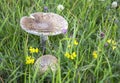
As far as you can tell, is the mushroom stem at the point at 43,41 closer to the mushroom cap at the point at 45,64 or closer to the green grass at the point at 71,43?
the green grass at the point at 71,43

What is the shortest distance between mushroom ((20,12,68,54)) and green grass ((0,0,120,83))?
0.30 ft

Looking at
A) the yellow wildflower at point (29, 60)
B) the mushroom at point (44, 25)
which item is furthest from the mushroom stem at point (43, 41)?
the yellow wildflower at point (29, 60)

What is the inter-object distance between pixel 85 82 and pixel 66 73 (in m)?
0.17

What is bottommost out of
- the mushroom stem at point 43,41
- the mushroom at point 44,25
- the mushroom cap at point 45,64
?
the mushroom cap at point 45,64

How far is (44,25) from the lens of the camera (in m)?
2.44

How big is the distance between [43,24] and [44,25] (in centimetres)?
2

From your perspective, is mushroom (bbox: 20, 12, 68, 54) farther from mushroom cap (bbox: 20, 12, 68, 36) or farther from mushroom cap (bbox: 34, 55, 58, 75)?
mushroom cap (bbox: 34, 55, 58, 75)

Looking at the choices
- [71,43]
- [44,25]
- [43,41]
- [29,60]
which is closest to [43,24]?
[44,25]

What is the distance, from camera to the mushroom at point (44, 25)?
2.33m

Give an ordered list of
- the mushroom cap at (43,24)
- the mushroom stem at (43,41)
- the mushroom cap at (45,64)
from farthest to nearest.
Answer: the mushroom stem at (43,41) < the mushroom cap at (43,24) < the mushroom cap at (45,64)

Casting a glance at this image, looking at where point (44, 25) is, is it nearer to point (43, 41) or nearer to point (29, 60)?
point (43, 41)

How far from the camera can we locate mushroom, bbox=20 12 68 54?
2326 mm

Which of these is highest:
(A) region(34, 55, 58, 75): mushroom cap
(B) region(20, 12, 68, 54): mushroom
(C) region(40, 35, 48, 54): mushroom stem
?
(B) region(20, 12, 68, 54): mushroom

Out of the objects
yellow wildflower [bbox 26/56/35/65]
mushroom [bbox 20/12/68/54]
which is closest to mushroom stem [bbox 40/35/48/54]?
mushroom [bbox 20/12/68/54]
